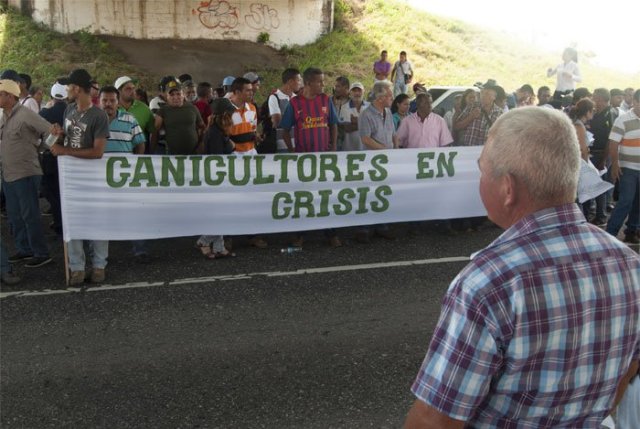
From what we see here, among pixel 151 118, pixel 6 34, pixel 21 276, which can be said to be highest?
pixel 6 34

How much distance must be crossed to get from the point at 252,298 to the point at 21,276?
274 cm

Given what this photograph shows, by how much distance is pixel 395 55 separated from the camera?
25.6 meters

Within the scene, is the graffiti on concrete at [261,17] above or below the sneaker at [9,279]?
above

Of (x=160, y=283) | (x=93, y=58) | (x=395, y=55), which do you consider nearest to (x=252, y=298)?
(x=160, y=283)

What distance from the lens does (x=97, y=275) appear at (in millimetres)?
6578

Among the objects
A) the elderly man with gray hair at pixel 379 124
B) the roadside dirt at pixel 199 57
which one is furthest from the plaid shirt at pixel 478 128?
the roadside dirt at pixel 199 57

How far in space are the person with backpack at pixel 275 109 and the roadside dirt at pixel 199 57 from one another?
1356 cm

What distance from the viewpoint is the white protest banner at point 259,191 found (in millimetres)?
6824

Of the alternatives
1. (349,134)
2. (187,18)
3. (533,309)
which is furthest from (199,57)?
(533,309)

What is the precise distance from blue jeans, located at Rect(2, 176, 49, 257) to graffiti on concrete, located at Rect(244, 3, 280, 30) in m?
19.7

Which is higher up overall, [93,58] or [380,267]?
[93,58]

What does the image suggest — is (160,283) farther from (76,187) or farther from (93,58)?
(93,58)

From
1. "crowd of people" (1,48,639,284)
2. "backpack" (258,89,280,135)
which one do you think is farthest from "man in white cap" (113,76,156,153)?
"backpack" (258,89,280,135)

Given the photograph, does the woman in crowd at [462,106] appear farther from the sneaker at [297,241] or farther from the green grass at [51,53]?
the green grass at [51,53]
